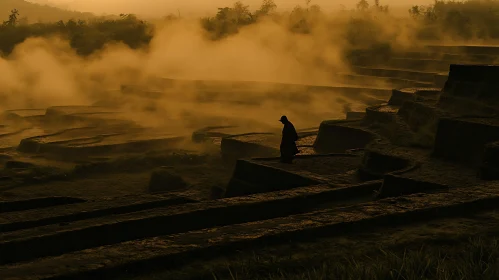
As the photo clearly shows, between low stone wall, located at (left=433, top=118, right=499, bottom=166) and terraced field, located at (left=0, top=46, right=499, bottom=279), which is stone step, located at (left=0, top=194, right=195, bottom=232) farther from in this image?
low stone wall, located at (left=433, top=118, right=499, bottom=166)

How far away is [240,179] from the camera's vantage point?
12023 mm

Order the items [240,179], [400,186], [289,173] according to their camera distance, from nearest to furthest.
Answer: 1. [400,186]
2. [289,173]
3. [240,179]

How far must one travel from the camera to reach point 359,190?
32.2 ft

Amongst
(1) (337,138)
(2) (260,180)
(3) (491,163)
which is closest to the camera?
(3) (491,163)

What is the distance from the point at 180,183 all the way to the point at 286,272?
9833mm

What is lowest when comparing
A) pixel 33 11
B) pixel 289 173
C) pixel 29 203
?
pixel 29 203

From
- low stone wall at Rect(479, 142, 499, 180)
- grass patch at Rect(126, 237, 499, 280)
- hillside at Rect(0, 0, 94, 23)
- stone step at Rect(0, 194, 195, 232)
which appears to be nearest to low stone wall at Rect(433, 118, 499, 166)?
low stone wall at Rect(479, 142, 499, 180)

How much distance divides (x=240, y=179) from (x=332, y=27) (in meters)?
33.0

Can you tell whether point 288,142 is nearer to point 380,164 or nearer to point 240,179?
point 240,179

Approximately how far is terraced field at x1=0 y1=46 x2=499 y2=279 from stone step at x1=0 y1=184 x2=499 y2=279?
1cm

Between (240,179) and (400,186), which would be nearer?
(400,186)

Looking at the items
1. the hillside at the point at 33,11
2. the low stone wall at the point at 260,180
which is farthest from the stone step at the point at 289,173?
the hillside at the point at 33,11

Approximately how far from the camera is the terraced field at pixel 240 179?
5.45 m

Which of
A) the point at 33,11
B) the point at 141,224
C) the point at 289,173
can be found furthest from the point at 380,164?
the point at 33,11
